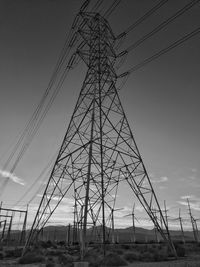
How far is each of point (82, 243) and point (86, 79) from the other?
34.8 feet

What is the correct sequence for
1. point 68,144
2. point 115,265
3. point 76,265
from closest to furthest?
point 76,265 < point 115,265 < point 68,144

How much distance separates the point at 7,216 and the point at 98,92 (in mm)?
33122

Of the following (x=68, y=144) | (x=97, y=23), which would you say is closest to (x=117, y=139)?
(x=68, y=144)

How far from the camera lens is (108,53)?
16312 mm

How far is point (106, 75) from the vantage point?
15516 millimetres

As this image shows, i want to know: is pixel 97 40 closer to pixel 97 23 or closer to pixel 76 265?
pixel 97 23

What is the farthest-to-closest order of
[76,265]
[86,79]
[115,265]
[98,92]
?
[86,79] < [98,92] < [115,265] < [76,265]

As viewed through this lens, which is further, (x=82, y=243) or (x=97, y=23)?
(x=97, y=23)

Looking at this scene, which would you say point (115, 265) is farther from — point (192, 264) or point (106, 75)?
point (106, 75)

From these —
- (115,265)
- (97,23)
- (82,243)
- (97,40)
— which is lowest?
(115,265)

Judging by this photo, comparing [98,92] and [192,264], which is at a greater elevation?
[98,92]

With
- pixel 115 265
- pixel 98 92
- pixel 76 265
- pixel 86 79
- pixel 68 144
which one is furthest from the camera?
pixel 86 79

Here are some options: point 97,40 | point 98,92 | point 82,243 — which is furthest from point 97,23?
point 82,243

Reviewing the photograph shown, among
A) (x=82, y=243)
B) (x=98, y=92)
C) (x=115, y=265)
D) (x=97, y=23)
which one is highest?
(x=97, y=23)
